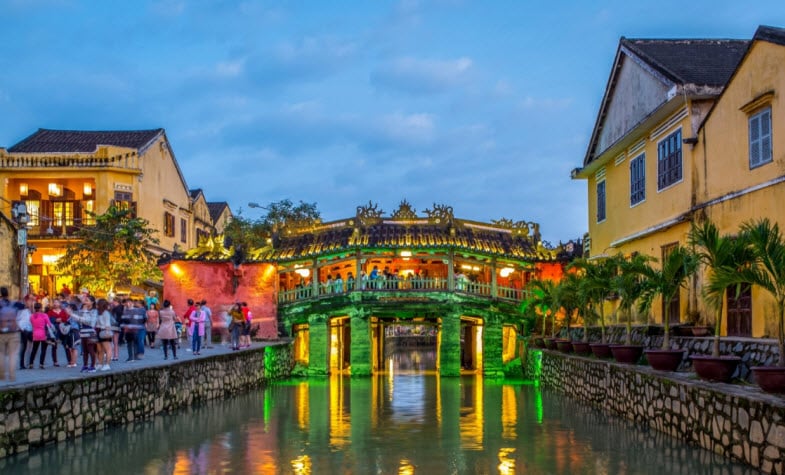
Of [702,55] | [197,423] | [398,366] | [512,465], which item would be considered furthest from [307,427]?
[398,366]

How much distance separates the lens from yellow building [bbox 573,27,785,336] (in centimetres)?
1583

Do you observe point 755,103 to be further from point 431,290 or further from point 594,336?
point 431,290

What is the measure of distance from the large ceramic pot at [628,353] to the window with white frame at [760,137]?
161 inches

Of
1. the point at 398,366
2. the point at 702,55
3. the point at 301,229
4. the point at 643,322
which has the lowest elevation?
the point at 398,366

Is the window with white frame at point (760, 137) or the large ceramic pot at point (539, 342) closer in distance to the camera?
the window with white frame at point (760, 137)

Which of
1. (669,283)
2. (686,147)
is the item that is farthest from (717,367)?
(686,147)

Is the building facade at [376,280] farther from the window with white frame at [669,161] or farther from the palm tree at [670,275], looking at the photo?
the palm tree at [670,275]

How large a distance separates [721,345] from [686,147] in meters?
5.91

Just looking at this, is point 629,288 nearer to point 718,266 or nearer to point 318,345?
point 718,266

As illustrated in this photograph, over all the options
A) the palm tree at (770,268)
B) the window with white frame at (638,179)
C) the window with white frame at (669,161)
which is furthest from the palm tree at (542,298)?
the palm tree at (770,268)

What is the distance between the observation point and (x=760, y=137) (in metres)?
16.0

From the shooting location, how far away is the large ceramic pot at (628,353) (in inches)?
674

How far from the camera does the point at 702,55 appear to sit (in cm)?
2181

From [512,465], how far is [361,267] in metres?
19.7
